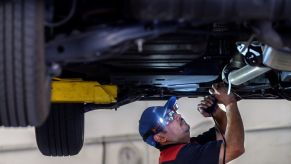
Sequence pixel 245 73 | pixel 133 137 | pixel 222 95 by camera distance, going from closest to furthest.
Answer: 1. pixel 245 73
2. pixel 222 95
3. pixel 133 137

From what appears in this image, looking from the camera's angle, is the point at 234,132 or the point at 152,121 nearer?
the point at 234,132

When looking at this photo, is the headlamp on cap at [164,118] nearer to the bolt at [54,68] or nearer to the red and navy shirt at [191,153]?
the red and navy shirt at [191,153]

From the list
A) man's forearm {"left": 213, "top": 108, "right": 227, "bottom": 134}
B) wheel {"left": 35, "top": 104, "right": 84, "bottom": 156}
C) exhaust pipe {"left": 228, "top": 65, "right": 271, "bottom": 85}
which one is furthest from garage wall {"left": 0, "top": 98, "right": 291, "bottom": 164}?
exhaust pipe {"left": 228, "top": 65, "right": 271, "bottom": 85}

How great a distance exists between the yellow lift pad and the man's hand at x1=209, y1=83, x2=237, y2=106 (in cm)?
55

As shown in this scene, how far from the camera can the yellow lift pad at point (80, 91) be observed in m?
2.37

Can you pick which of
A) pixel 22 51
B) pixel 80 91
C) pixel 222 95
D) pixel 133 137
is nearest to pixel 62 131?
pixel 80 91

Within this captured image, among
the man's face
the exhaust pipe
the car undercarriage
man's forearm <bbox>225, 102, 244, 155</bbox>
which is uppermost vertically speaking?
the car undercarriage

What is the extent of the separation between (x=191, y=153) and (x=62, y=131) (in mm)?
723

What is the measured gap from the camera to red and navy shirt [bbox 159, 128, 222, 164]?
244 cm

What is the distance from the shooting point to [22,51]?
1369 mm

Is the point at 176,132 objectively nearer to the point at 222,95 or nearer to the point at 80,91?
the point at 222,95

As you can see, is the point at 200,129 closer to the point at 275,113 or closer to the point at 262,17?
the point at 275,113

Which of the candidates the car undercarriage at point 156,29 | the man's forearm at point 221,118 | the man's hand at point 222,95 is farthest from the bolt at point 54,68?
the man's forearm at point 221,118

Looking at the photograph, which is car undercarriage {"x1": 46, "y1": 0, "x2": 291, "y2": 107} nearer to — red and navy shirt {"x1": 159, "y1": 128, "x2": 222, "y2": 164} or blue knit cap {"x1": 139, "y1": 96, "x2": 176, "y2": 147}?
red and navy shirt {"x1": 159, "y1": 128, "x2": 222, "y2": 164}
